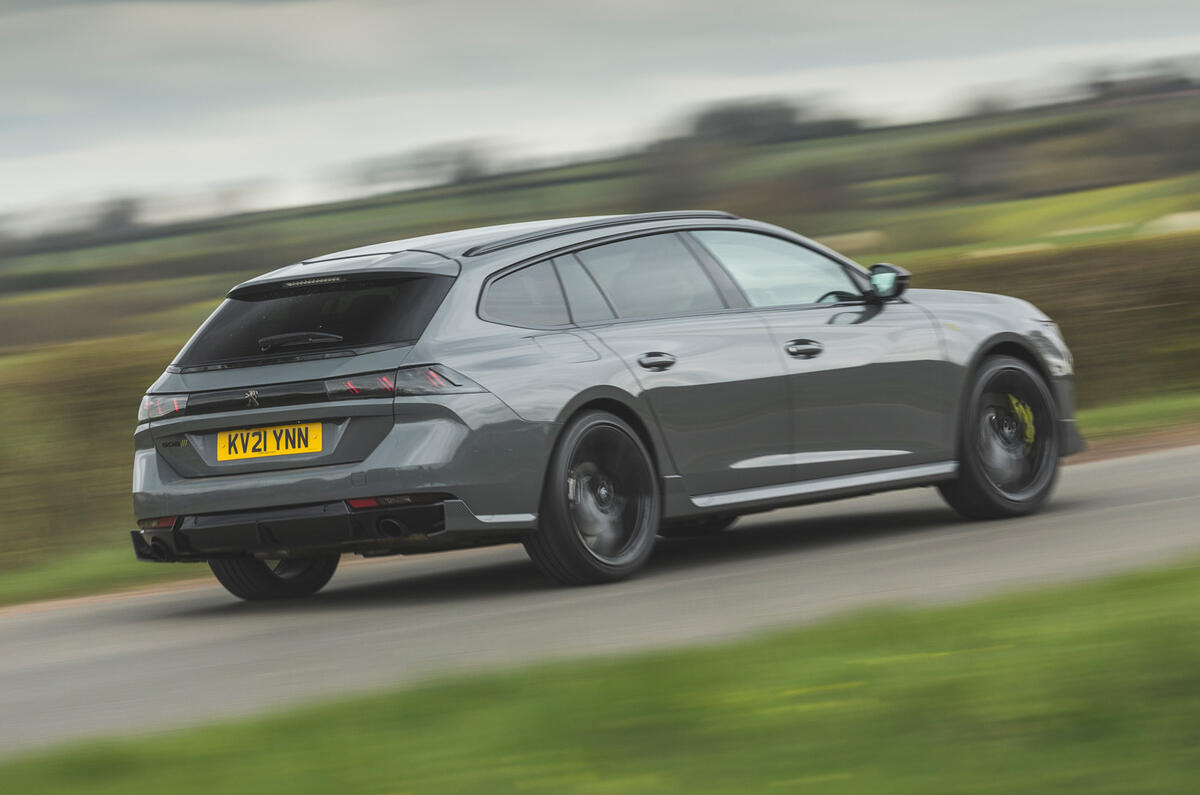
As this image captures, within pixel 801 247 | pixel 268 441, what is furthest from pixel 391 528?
pixel 801 247

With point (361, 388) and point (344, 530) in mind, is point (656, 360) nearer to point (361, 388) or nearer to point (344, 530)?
point (361, 388)

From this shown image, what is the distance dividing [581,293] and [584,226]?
0.48m

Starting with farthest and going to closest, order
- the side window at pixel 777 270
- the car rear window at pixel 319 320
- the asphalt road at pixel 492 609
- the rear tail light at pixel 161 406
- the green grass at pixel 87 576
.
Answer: the green grass at pixel 87 576 → the side window at pixel 777 270 → the rear tail light at pixel 161 406 → the car rear window at pixel 319 320 → the asphalt road at pixel 492 609

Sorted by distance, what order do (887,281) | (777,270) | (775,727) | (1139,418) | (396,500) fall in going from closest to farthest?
(775,727)
(396,500)
(777,270)
(887,281)
(1139,418)

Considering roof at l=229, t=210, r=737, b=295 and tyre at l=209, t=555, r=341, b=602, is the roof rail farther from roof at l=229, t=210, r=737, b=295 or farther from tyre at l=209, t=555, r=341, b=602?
tyre at l=209, t=555, r=341, b=602

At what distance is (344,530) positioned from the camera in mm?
7766

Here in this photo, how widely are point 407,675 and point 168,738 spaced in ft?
4.29

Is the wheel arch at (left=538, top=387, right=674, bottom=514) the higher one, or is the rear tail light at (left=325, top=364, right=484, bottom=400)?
the rear tail light at (left=325, top=364, right=484, bottom=400)

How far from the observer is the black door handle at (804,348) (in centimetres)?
904

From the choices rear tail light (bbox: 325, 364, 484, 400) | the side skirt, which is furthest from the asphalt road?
rear tail light (bbox: 325, 364, 484, 400)

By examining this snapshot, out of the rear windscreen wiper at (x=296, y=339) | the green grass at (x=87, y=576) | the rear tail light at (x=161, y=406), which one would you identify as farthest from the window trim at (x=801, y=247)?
the green grass at (x=87, y=576)

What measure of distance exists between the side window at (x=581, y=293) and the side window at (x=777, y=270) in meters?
0.83

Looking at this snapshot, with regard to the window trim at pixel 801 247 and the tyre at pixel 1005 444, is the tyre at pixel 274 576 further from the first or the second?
the tyre at pixel 1005 444

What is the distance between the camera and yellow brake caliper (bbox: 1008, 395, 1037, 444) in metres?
10.0
